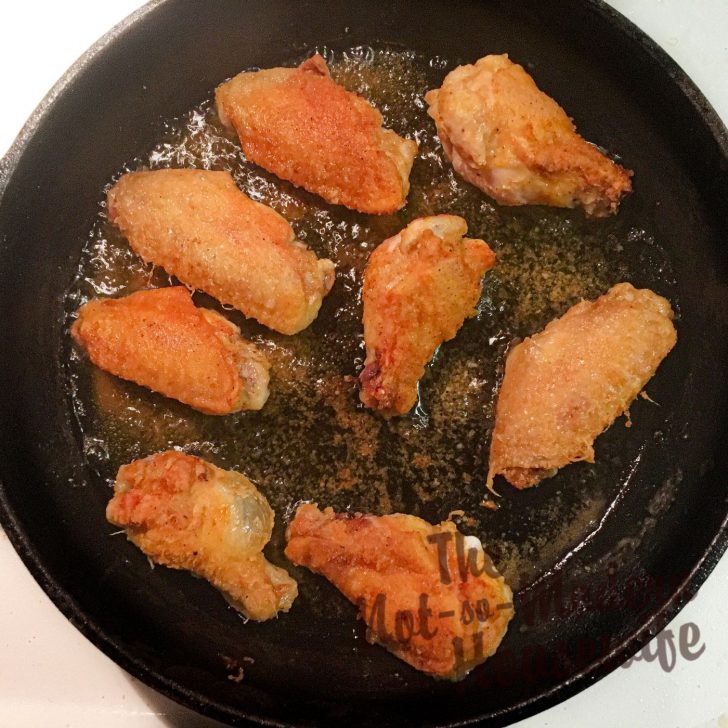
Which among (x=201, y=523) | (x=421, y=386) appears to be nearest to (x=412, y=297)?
(x=421, y=386)

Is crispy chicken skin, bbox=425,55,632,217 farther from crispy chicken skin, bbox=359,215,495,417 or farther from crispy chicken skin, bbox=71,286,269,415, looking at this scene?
crispy chicken skin, bbox=71,286,269,415

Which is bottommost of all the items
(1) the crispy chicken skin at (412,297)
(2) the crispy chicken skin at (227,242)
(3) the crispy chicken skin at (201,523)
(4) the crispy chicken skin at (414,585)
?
(3) the crispy chicken skin at (201,523)

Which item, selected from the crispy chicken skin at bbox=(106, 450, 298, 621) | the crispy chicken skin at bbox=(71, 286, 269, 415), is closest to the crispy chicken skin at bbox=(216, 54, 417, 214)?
the crispy chicken skin at bbox=(71, 286, 269, 415)

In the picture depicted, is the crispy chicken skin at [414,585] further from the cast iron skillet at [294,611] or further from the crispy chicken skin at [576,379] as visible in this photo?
the crispy chicken skin at [576,379]

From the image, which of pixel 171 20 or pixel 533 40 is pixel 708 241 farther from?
pixel 171 20

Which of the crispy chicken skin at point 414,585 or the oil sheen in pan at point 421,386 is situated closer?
the crispy chicken skin at point 414,585

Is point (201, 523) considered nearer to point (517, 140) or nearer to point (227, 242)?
point (227, 242)

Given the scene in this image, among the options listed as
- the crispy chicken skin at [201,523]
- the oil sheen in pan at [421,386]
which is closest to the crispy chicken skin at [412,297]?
the oil sheen in pan at [421,386]
